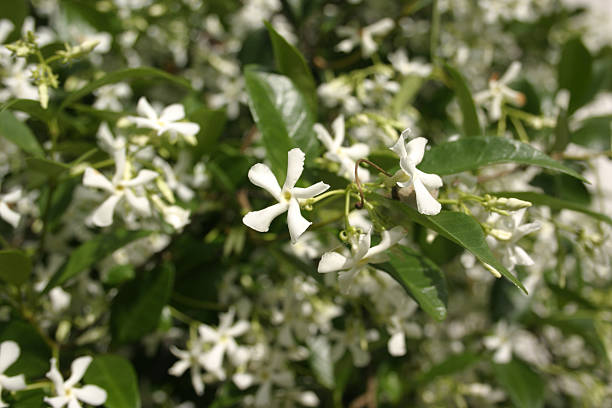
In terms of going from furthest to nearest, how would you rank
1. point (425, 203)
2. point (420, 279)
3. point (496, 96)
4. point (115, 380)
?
point (496, 96) → point (115, 380) → point (420, 279) → point (425, 203)

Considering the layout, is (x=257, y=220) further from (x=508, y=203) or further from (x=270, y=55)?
(x=270, y=55)

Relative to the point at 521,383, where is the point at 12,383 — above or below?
above

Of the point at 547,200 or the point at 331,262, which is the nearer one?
the point at 331,262

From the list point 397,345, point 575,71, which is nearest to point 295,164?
point 397,345

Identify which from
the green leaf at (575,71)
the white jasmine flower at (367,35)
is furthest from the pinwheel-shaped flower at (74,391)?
the green leaf at (575,71)

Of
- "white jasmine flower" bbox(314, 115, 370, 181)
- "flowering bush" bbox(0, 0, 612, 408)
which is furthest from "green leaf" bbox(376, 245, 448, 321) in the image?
"white jasmine flower" bbox(314, 115, 370, 181)

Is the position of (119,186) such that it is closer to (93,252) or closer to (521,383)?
(93,252)
